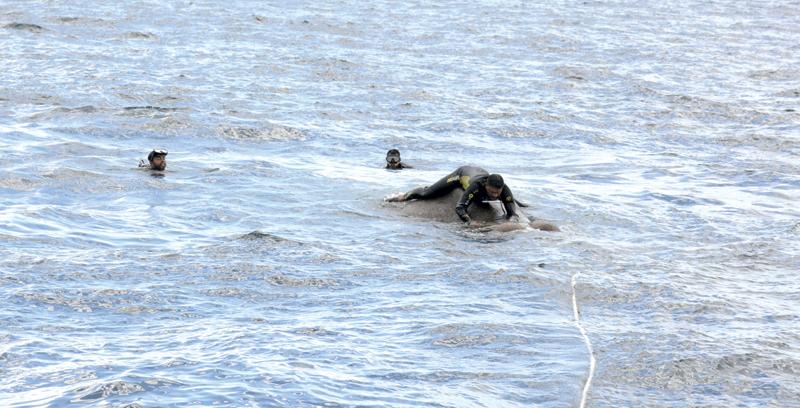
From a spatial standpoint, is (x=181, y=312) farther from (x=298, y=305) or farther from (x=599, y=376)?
(x=599, y=376)

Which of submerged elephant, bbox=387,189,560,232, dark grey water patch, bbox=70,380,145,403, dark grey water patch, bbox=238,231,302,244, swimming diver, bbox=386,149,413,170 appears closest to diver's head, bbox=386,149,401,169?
swimming diver, bbox=386,149,413,170

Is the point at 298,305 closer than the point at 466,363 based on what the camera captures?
No

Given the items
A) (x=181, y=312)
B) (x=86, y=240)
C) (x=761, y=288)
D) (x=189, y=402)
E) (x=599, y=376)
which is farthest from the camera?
(x=86, y=240)

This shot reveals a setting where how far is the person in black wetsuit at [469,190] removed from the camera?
19266mm

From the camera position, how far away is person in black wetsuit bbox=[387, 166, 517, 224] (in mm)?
19266

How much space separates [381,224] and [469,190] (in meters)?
1.49

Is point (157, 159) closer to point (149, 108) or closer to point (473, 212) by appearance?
point (473, 212)

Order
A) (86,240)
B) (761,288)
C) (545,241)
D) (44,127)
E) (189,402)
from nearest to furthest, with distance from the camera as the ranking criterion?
(189,402) → (761,288) → (86,240) → (545,241) → (44,127)

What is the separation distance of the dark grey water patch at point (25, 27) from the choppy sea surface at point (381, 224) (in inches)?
6.4

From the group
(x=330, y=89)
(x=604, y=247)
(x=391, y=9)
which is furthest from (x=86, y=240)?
(x=391, y=9)

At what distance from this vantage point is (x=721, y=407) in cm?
1186

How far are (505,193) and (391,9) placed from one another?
33.3m

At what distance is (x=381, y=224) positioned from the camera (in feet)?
65.2

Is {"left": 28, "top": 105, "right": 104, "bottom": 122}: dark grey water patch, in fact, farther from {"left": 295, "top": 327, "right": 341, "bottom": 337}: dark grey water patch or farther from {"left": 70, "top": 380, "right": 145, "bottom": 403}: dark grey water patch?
{"left": 70, "top": 380, "right": 145, "bottom": 403}: dark grey water patch
